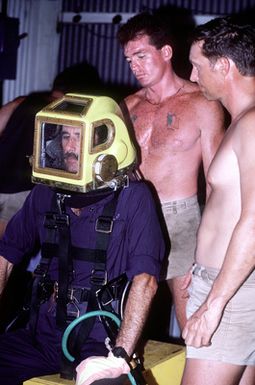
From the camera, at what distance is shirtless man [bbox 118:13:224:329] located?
14.3 ft

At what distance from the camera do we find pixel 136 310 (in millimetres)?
3090

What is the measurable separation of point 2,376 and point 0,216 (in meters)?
2.51

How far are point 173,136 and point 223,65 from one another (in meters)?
1.50

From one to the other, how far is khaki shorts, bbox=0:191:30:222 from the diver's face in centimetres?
241

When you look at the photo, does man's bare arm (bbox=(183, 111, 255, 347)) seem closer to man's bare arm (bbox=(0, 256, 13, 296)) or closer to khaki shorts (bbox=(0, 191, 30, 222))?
man's bare arm (bbox=(0, 256, 13, 296))

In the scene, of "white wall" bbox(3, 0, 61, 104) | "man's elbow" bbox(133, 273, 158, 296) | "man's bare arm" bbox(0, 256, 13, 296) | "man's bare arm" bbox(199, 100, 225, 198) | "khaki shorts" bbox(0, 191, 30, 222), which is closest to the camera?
"man's elbow" bbox(133, 273, 158, 296)

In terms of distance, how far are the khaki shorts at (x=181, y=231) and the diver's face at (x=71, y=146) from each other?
138 centimetres

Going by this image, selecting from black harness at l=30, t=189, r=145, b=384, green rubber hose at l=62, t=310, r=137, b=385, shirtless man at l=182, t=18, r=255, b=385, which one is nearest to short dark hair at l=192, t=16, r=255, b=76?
shirtless man at l=182, t=18, r=255, b=385

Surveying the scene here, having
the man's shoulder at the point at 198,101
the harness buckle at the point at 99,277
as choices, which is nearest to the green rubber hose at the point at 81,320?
the harness buckle at the point at 99,277

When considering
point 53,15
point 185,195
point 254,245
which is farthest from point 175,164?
point 53,15

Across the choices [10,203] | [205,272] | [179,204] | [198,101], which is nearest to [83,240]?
[205,272]

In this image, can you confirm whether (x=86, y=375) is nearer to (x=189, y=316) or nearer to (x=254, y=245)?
(x=189, y=316)

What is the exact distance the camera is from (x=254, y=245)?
2.66 metres

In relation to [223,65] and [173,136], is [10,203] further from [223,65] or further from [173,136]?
[223,65]
